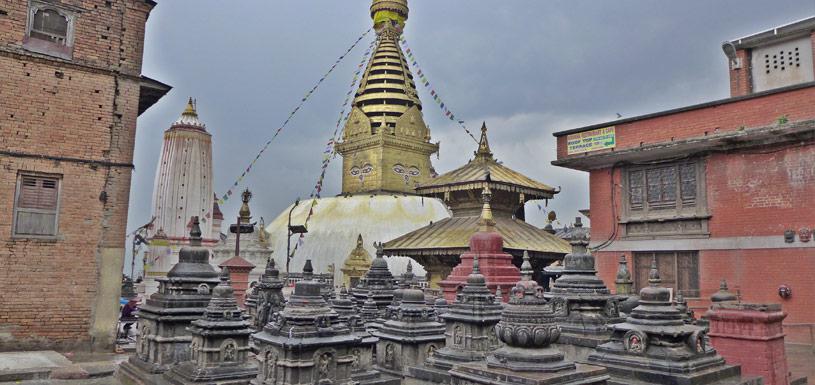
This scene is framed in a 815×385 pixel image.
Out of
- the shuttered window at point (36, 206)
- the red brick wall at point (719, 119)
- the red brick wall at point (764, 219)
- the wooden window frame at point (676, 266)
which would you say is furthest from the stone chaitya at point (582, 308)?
the shuttered window at point (36, 206)

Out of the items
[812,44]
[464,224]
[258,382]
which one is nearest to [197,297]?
[258,382]

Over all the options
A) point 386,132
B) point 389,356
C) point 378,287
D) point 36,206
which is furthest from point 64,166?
point 386,132

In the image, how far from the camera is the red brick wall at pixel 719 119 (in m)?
12.7

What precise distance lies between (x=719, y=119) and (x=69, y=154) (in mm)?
14292

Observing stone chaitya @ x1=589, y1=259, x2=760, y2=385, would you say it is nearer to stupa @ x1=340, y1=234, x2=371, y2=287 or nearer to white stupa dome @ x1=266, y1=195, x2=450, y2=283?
stupa @ x1=340, y1=234, x2=371, y2=287

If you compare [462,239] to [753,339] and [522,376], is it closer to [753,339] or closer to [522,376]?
[753,339]

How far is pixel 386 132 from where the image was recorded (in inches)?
1527

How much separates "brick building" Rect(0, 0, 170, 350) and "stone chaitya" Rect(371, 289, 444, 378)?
6.34 m

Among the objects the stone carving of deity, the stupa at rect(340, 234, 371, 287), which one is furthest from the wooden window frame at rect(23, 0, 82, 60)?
the stupa at rect(340, 234, 371, 287)

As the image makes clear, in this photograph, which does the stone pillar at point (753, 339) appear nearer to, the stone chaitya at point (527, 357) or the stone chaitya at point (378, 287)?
the stone chaitya at point (527, 357)

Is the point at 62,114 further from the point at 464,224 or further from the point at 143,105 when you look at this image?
the point at 464,224

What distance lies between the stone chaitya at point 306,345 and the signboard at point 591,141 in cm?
1138

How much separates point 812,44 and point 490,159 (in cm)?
1040

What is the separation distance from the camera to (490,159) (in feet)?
73.4
